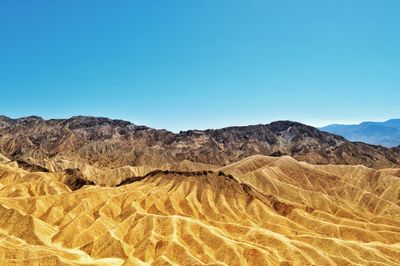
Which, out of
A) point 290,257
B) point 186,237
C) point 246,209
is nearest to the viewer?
point 290,257

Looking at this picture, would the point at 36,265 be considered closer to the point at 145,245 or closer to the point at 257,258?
the point at 145,245

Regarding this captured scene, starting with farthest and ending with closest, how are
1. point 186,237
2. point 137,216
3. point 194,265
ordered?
point 137,216 → point 186,237 → point 194,265

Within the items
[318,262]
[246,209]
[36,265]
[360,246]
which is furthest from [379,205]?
[36,265]

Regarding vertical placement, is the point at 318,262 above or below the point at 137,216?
below

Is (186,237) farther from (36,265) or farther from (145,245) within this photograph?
(36,265)

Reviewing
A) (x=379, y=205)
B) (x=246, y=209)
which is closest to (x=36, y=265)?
(x=246, y=209)

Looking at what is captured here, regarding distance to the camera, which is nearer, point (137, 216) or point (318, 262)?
point (318, 262)
